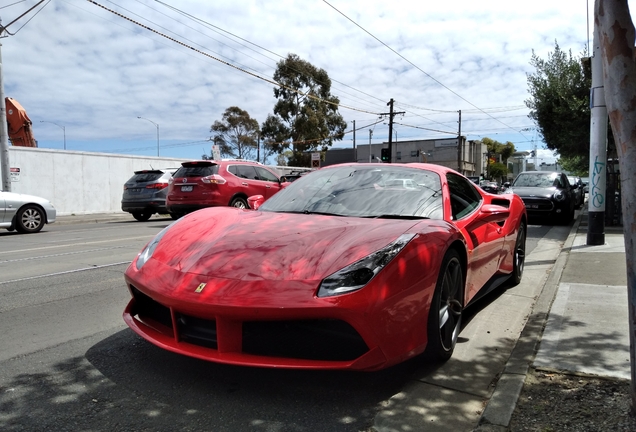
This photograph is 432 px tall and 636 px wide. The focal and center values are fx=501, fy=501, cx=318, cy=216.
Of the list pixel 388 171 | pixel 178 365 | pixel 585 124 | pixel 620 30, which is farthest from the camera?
pixel 585 124

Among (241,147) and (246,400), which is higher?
(241,147)

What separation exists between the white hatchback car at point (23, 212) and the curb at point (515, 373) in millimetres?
11137

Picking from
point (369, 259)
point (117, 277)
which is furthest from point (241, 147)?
point (369, 259)

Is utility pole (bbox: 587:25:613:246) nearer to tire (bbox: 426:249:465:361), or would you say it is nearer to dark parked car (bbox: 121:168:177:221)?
tire (bbox: 426:249:465:361)

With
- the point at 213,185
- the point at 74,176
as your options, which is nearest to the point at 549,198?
the point at 213,185

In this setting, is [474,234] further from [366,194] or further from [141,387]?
[141,387]

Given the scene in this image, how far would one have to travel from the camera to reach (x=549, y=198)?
1324 cm

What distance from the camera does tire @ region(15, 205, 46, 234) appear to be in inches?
456

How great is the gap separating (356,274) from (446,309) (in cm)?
95

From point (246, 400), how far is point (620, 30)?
268 cm

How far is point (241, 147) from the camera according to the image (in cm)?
5225

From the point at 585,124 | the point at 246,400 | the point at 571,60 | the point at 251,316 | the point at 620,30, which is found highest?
the point at 571,60

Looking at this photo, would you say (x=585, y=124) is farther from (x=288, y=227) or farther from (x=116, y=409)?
(x=116, y=409)

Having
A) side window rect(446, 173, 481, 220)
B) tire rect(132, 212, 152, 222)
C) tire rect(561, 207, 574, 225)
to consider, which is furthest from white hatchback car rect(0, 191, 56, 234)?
tire rect(561, 207, 574, 225)
